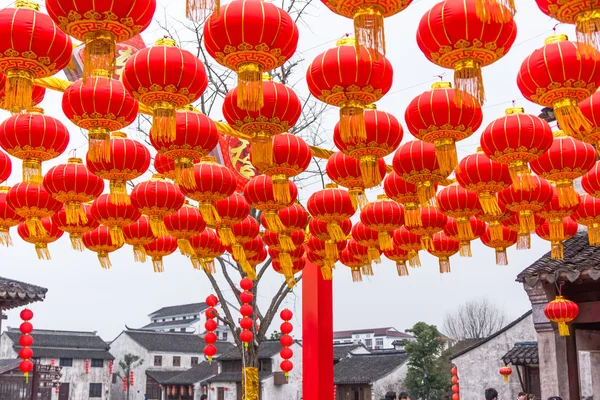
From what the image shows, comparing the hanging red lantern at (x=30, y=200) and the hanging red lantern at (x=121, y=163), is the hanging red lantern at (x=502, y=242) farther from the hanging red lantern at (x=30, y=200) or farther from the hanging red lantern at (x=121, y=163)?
the hanging red lantern at (x=30, y=200)

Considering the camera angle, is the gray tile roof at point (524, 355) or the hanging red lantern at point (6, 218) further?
the gray tile roof at point (524, 355)

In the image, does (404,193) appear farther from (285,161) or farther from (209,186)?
(209,186)

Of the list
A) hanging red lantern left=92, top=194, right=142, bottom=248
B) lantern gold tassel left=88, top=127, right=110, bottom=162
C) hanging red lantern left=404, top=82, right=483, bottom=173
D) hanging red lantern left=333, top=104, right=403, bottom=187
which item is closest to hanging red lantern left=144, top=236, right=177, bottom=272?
hanging red lantern left=92, top=194, right=142, bottom=248

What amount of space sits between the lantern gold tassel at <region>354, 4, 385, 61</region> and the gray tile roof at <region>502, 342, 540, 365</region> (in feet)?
58.3

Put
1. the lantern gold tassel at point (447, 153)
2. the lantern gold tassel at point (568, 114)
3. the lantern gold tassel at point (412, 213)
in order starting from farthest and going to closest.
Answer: the lantern gold tassel at point (412, 213) < the lantern gold tassel at point (447, 153) < the lantern gold tassel at point (568, 114)

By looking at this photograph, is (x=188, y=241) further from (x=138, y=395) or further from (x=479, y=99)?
(x=138, y=395)

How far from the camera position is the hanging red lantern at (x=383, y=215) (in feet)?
29.2

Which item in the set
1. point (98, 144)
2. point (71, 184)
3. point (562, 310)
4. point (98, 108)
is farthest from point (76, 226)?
point (562, 310)

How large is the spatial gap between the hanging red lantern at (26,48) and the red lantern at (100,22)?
20.4 inches

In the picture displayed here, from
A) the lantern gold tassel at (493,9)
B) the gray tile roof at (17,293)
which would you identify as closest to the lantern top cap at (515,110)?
the lantern gold tassel at (493,9)

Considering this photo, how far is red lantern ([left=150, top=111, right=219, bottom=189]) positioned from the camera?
6.58 metres

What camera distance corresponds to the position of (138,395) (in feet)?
154

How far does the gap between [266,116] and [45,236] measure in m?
4.45

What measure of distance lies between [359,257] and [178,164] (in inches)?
188
